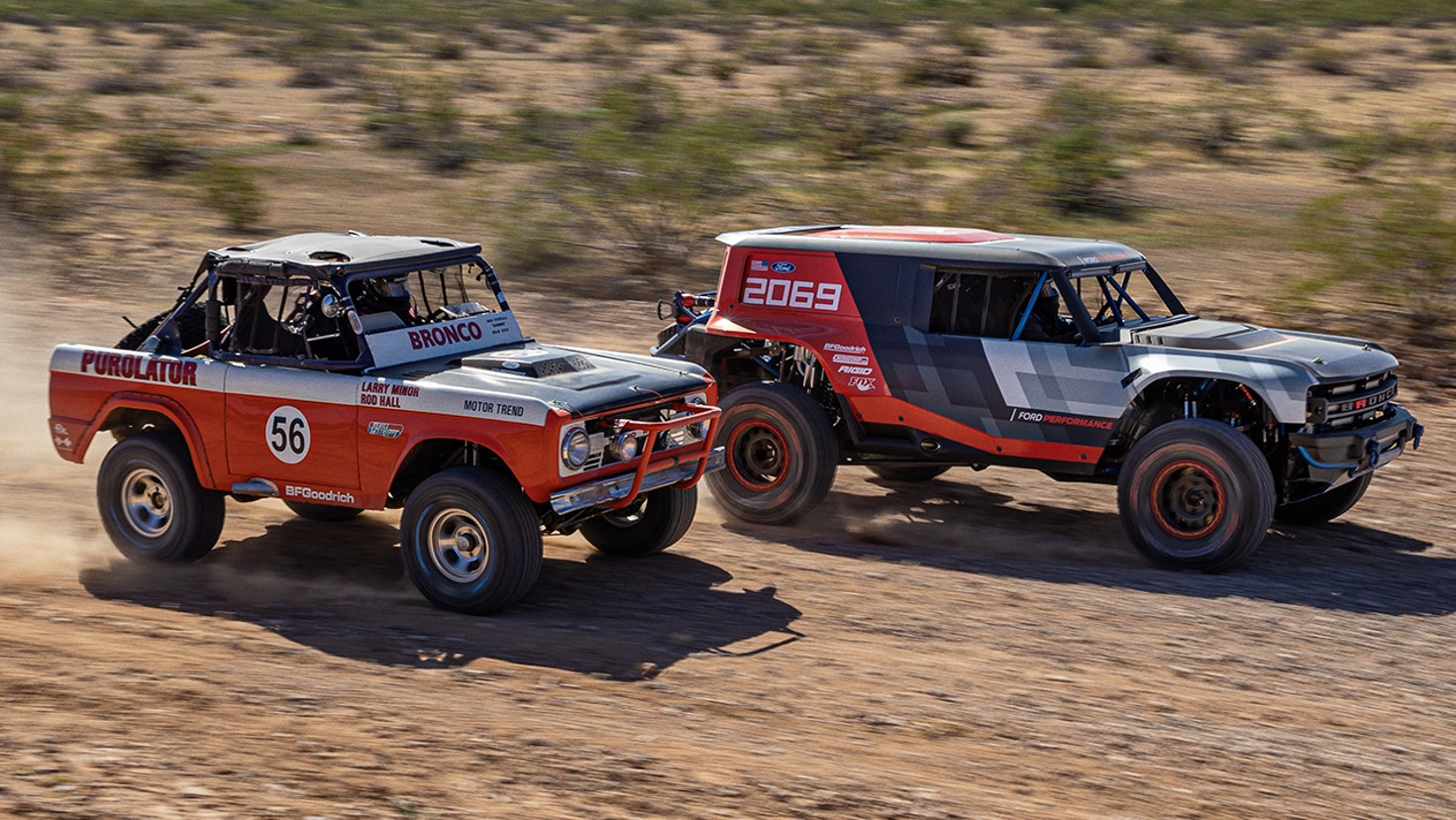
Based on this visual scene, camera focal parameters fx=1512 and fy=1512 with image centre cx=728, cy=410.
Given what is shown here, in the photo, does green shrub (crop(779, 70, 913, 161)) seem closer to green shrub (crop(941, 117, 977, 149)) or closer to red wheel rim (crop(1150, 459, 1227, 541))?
green shrub (crop(941, 117, 977, 149))

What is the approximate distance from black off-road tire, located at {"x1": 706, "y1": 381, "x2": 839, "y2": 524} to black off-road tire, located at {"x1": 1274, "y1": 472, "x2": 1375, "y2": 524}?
3.07m

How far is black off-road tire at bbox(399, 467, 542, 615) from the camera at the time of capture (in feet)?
26.3

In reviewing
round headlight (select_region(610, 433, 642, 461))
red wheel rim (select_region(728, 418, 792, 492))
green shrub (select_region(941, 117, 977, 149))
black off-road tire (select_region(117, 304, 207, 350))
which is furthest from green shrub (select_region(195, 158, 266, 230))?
round headlight (select_region(610, 433, 642, 461))

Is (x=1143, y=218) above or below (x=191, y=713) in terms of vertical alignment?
above

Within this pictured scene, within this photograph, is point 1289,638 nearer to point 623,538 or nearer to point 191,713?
point 623,538

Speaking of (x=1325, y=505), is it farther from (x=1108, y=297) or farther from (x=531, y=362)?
(x=531, y=362)

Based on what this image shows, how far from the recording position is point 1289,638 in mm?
8078

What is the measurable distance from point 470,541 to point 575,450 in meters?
0.86

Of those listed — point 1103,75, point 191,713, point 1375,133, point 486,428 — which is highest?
point 1103,75

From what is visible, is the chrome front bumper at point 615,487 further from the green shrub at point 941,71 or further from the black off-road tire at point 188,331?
the green shrub at point 941,71

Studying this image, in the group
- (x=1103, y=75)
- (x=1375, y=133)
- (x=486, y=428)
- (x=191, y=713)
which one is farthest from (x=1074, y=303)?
(x=1103, y=75)

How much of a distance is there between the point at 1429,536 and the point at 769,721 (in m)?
5.69

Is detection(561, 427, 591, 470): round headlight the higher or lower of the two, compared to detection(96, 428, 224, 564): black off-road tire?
higher

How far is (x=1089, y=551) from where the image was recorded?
988 centimetres
